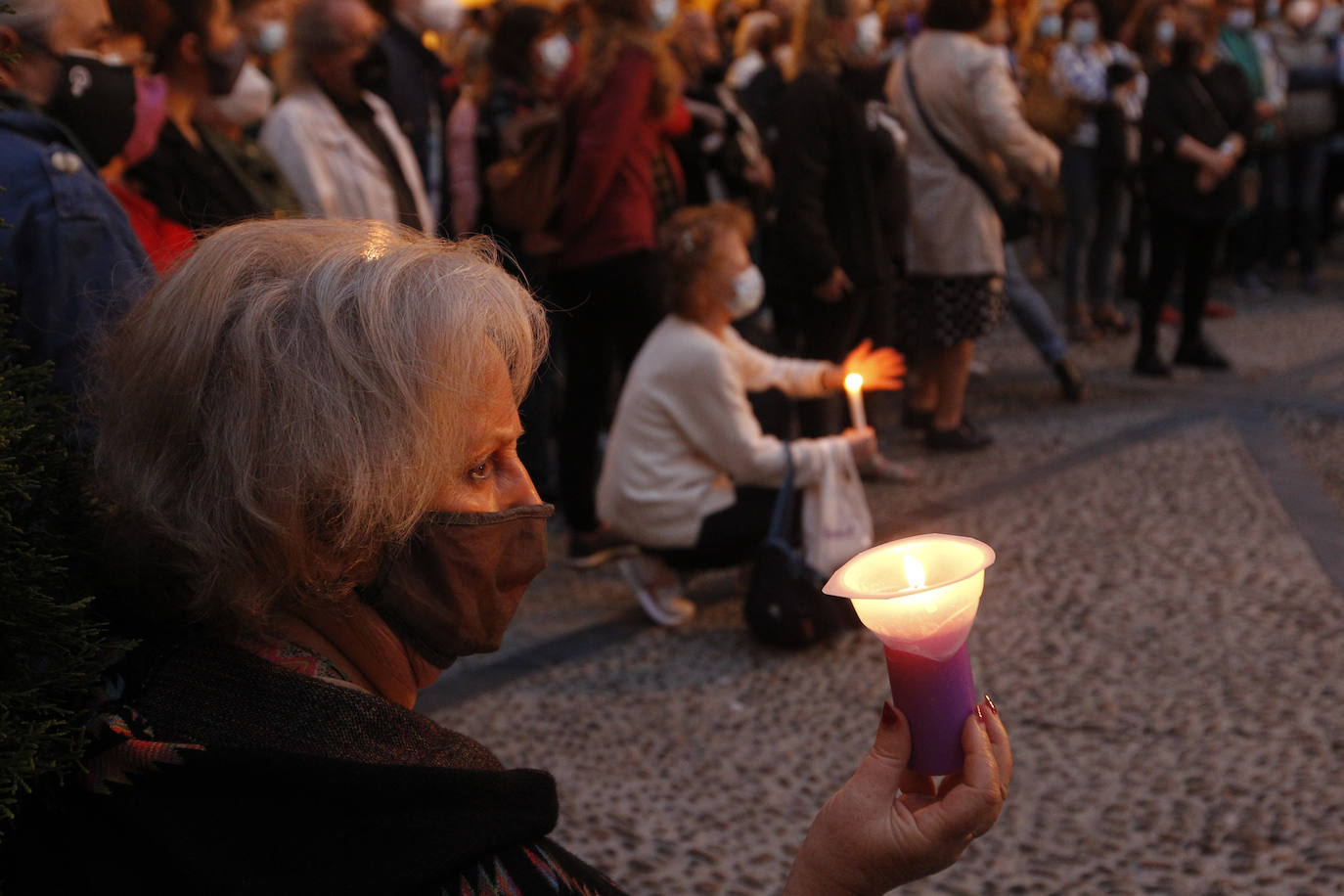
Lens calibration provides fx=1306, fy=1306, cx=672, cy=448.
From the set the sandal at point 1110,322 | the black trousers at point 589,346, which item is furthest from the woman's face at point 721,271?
the sandal at point 1110,322

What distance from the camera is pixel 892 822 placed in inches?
50.7

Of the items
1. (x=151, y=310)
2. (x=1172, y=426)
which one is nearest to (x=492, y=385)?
(x=151, y=310)

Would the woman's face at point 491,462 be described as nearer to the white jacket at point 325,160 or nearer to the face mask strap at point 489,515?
the face mask strap at point 489,515

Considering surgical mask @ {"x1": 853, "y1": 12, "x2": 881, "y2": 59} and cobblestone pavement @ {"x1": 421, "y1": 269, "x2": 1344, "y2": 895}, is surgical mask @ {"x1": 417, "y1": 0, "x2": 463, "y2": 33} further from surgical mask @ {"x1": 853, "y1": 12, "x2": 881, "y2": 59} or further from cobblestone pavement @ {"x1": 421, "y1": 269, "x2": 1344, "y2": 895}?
cobblestone pavement @ {"x1": 421, "y1": 269, "x2": 1344, "y2": 895}

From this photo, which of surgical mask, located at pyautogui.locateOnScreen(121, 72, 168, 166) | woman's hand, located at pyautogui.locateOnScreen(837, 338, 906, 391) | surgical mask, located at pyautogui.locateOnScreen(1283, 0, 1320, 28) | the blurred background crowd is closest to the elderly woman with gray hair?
the blurred background crowd

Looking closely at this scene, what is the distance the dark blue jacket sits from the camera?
6.33ft

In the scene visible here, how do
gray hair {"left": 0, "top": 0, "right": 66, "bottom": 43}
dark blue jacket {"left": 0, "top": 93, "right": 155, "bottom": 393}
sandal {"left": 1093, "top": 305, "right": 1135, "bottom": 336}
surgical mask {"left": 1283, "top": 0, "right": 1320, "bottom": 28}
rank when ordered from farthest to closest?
surgical mask {"left": 1283, "top": 0, "right": 1320, "bottom": 28}
sandal {"left": 1093, "top": 305, "right": 1135, "bottom": 336}
gray hair {"left": 0, "top": 0, "right": 66, "bottom": 43}
dark blue jacket {"left": 0, "top": 93, "right": 155, "bottom": 393}

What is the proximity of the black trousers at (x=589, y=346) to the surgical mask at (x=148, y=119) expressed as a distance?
1.81m

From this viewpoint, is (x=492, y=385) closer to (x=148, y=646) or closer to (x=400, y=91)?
(x=148, y=646)

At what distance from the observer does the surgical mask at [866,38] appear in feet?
17.7

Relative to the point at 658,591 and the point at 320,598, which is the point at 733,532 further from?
the point at 320,598

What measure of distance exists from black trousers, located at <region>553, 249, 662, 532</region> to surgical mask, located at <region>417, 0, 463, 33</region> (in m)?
1.33

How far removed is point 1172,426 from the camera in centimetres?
625

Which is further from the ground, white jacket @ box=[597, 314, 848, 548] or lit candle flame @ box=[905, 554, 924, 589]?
lit candle flame @ box=[905, 554, 924, 589]
